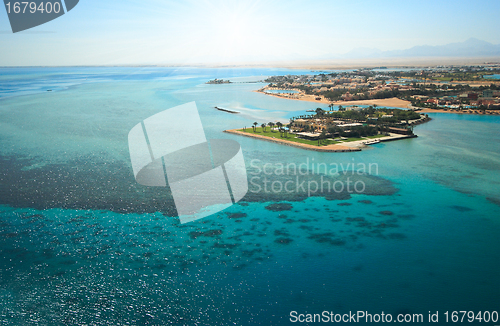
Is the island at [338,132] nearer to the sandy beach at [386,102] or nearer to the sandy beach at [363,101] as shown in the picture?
the sandy beach at [386,102]

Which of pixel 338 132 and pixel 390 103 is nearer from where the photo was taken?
pixel 338 132

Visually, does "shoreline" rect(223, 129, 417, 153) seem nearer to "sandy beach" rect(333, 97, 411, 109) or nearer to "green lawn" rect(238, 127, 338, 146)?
"green lawn" rect(238, 127, 338, 146)

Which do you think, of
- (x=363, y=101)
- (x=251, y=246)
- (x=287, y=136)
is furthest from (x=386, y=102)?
(x=251, y=246)

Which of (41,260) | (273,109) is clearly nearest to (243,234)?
(41,260)

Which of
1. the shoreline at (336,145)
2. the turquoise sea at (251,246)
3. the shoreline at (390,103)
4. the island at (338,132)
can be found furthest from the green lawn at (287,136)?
the shoreline at (390,103)

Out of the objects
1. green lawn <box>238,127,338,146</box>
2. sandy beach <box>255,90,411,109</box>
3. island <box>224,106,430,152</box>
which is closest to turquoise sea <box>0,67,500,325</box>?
island <box>224,106,430,152</box>

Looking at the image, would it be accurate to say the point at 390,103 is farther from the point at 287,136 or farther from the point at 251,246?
the point at 251,246
